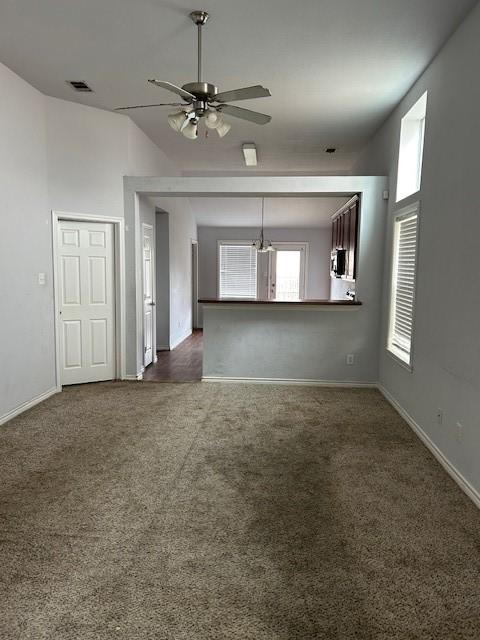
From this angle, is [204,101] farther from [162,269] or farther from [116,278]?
[162,269]

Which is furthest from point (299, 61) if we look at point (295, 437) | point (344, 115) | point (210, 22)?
point (295, 437)

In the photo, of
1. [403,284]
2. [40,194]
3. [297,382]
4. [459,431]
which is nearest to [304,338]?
[297,382]

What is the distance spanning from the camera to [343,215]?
6652 millimetres

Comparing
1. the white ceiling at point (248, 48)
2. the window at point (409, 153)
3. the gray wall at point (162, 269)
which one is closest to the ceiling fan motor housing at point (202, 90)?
the white ceiling at point (248, 48)

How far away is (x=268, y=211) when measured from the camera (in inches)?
370

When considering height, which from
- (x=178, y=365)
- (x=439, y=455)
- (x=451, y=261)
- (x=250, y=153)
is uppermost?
(x=250, y=153)

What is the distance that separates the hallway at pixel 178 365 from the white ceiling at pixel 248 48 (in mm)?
3172

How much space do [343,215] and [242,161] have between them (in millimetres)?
2058

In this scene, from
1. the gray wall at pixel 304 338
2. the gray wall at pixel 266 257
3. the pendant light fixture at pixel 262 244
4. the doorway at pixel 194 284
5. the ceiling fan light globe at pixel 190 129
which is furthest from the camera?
the gray wall at pixel 266 257

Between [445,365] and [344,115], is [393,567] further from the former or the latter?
[344,115]

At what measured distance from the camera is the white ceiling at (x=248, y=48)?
2986 mm

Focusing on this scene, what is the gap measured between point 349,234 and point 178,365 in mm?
3056

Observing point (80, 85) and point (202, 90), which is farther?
point (80, 85)

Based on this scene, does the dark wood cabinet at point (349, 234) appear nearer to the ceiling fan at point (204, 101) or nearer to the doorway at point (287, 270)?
the ceiling fan at point (204, 101)
